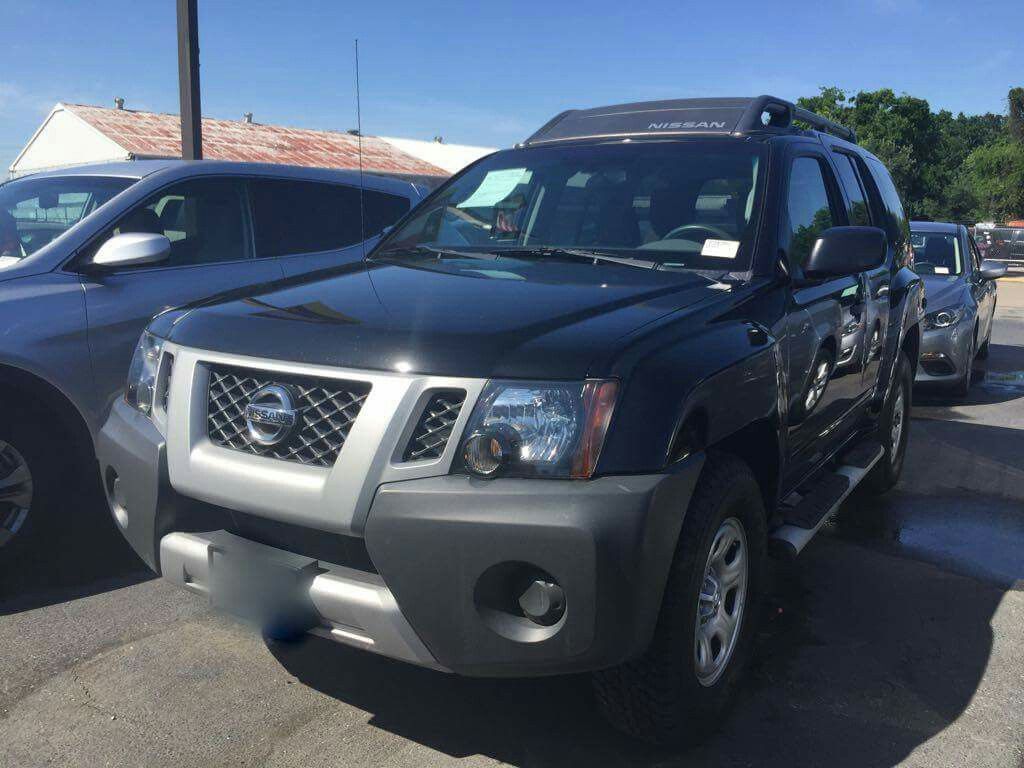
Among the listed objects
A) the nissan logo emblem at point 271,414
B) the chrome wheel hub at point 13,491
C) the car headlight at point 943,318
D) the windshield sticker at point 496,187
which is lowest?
the chrome wheel hub at point 13,491

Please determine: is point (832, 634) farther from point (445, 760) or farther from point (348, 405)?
point (348, 405)

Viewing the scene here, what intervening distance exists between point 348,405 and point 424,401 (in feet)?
0.70

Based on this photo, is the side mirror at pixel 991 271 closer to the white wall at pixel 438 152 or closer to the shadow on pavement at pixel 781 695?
the shadow on pavement at pixel 781 695

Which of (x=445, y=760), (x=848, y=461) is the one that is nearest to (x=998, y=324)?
(x=848, y=461)

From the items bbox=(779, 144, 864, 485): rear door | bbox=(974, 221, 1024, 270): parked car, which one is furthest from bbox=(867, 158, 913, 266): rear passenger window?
bbox=(974, 221, 1024, 270): parked car

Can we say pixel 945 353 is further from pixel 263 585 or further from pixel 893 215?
pixel 263 585

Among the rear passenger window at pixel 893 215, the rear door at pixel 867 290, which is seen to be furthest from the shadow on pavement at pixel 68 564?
the rear passenger window at pixel 893 215

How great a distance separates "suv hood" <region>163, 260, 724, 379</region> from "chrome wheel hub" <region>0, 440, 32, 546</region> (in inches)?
49.1

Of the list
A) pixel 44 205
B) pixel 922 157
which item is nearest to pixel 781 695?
pixel 44 205

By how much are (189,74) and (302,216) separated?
320cm

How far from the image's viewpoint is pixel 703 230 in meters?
3.45

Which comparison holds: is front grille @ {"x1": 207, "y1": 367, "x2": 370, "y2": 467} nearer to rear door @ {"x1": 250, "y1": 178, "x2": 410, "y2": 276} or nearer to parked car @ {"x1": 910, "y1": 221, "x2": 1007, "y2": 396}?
rear door @ {"x1": 250, "y1": 178, "x2": 410, "y2": 276}

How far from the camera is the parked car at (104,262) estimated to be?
12.7ft

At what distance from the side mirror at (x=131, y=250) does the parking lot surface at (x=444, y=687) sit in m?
0.99
